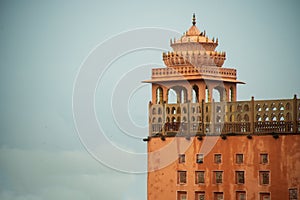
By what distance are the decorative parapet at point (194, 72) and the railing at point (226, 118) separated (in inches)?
49.8

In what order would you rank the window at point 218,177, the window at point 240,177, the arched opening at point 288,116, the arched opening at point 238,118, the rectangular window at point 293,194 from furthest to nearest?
the window at point 218,177, the arched opening at point 238,118, the window at point 240,177, the arched opening at point 288,116, the rectangular window at point 293,194

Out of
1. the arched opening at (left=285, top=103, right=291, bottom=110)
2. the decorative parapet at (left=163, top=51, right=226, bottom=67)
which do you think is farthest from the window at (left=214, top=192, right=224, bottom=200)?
the decorative parapet at (left=163, top=51, right=226, bottom=67)

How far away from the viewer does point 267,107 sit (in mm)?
59812

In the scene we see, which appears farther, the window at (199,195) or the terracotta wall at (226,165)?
the window at (199,195)

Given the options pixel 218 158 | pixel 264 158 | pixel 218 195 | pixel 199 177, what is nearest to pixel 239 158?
pixel 218 158

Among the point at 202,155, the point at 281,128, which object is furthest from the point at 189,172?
the point at 281,128

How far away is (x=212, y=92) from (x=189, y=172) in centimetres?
357

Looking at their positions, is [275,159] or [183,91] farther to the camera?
[183,91]

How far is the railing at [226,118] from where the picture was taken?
2335 inches

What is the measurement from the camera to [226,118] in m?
61.2

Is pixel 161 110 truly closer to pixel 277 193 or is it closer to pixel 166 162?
pixel 166 162

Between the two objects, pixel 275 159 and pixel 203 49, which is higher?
pixel 203 49

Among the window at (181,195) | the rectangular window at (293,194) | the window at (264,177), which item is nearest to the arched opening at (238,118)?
the window at (264,177)

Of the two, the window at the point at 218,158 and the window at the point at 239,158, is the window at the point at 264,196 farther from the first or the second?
the window at the point at 218,158
